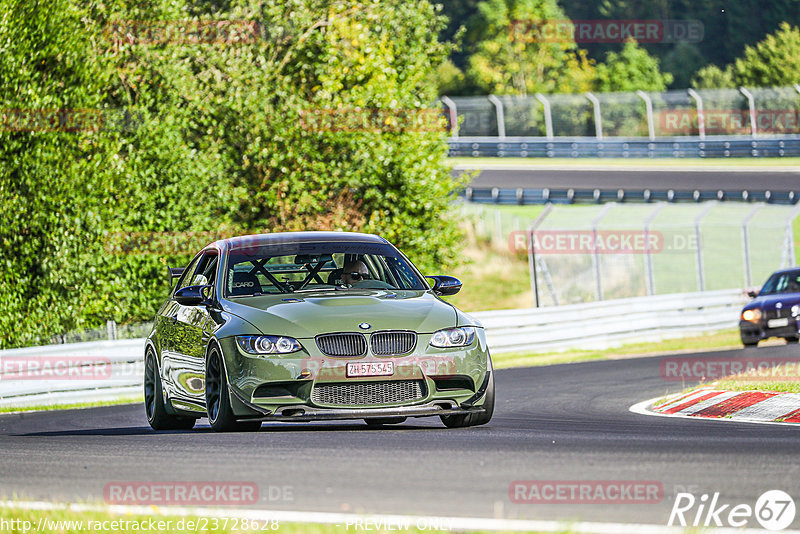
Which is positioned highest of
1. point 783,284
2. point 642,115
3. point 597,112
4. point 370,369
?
point 370,369

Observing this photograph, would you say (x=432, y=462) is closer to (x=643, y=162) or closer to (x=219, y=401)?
(x=219, y=401)

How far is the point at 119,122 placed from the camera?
2317cm

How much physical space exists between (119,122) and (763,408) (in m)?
14.8

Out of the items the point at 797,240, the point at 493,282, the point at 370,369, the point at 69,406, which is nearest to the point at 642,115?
the point at 797,240

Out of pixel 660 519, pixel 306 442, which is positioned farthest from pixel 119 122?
pixel 660 519

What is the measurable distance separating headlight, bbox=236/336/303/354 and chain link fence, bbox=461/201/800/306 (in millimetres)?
16905

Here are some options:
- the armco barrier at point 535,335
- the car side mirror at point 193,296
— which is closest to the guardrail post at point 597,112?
the armco barrier at point 535,335

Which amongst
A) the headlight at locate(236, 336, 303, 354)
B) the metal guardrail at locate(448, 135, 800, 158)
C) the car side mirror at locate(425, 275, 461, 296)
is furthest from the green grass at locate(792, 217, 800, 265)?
Answer: the headlight at locate(236, 336, 303, 354)

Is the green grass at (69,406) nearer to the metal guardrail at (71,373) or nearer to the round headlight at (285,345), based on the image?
the metal guardrail at (71,373)

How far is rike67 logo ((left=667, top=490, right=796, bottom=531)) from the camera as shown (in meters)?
5.55

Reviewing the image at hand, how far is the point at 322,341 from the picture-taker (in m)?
9.16

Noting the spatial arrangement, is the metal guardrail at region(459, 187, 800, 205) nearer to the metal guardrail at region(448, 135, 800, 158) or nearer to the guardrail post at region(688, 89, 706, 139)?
the guardrail post at region(688, 89, 706, 139)

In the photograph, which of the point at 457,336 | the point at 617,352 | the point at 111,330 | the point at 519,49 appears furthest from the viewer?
the point at 519,49

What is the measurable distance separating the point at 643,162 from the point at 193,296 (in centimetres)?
4762
